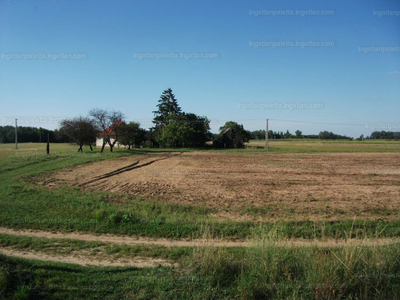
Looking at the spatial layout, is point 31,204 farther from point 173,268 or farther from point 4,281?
point 173,268

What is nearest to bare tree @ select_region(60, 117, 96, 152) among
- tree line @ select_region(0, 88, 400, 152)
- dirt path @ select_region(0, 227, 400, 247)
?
tree line @ select_region(0, 88, 400, 152)

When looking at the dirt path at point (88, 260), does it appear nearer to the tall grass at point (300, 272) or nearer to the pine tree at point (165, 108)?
the tall grass at point (300, 272)

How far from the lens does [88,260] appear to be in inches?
218

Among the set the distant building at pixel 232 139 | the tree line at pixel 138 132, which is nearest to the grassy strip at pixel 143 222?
the tree line at pixel 138 132

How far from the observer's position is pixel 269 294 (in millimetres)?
4207

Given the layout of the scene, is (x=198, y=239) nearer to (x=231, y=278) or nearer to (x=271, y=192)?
(x=231, y=278)

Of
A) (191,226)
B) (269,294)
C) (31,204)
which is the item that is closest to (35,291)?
(269,294)

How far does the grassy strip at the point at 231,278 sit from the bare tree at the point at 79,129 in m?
30.6

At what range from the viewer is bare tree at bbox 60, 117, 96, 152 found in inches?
1280

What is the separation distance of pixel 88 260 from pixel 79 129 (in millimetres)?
30573

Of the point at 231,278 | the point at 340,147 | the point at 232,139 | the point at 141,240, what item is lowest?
the point at 141,240

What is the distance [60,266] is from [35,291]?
0.95 m

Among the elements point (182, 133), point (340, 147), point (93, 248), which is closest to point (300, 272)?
point (93, 248)

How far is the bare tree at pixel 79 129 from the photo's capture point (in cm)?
3252
